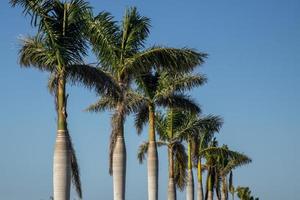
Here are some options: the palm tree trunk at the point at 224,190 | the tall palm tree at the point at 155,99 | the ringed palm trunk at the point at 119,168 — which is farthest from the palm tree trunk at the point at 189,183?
the palm tree trunk at the point at 224,190

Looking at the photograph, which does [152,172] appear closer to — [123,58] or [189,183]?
[123,58]

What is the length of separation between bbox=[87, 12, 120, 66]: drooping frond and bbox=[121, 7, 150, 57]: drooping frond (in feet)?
1.62

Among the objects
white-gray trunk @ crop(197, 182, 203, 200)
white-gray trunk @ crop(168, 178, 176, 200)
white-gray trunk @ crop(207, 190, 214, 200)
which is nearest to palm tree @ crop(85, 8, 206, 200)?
white-gray trunk @ crop(168, 178, 176, 200)

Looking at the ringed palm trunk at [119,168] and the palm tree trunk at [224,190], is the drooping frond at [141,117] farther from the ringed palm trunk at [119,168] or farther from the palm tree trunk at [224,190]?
the palm tree trunk at [224,190]

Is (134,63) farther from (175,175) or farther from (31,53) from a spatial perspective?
(175,175)

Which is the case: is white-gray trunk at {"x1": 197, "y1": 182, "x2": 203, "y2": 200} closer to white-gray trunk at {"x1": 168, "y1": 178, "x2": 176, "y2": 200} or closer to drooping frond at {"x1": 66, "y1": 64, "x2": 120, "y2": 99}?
white-gray trunk at {"x1": 168, "y1": 178, "x2": 176, "y2": 200}

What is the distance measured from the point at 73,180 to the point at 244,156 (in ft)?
86.3

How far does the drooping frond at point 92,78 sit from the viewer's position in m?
21.0

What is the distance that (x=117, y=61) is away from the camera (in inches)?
1001

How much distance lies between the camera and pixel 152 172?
30.6 meters

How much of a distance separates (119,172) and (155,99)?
298 inches

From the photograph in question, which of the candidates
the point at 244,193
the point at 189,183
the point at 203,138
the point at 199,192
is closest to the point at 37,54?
the point at 189,183

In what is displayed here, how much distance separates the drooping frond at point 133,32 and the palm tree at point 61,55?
14.5ft

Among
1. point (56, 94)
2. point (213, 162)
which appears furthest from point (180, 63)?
point (213, 162)
